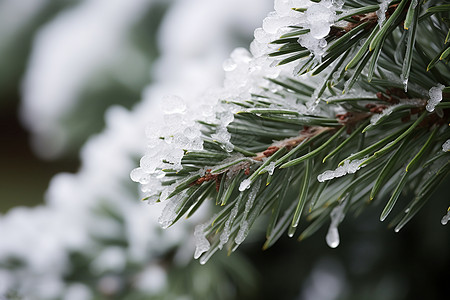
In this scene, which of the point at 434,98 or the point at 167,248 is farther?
the point at 167,248

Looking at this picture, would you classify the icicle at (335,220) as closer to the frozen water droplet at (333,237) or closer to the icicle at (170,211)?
the frozen water droplet at (333,237)

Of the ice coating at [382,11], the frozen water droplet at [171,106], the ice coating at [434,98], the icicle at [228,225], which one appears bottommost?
the ice coating at [434,98]

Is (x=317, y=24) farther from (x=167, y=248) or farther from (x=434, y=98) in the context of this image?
(x=167, y=248)

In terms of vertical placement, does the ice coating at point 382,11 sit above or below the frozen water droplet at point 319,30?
below

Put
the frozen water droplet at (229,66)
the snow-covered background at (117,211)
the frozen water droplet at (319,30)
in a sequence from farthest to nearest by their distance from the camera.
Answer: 1. the snow-covered background at (117,211)
2. the frozen water droplet at (229,66)
3. the frozen water droplet at (319,30)

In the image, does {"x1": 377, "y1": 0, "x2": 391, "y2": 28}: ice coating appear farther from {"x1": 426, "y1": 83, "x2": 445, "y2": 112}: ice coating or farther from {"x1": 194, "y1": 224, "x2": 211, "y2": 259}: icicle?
{"x1": 194, "y1": 224, "x2": 211, "y2": 259}: icicle

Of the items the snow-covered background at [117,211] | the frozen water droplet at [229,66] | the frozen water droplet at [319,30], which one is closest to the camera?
the frozen water droplet at [319,30]

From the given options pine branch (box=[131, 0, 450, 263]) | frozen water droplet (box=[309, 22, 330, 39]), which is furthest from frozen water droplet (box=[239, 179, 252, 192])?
frozen water droplet (box=[309, 22, 330, 39])

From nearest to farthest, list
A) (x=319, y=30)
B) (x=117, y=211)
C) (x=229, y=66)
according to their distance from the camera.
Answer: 1. (x=319, y=30)
2. (x=229, y=66)
3. (x=117, y=211)

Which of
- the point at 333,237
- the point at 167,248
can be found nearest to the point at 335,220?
the point at 333,237

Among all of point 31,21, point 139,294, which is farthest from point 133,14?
point 139,294

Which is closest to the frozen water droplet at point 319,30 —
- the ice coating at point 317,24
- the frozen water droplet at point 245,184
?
the ice coating at point 317,24

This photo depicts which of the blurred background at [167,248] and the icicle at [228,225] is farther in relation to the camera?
the blurred background at [167,248]
